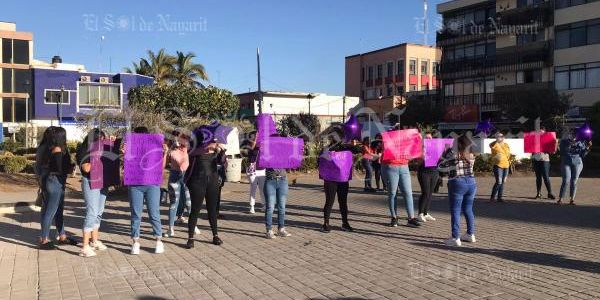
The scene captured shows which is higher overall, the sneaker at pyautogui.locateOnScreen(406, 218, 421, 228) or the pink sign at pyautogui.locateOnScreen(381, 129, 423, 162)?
the pink sign at pyautogui.locateOnScreen(381, 129, 423, 162)

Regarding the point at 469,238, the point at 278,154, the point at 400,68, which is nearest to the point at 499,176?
the point at 469,238

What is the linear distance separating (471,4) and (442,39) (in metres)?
4.56

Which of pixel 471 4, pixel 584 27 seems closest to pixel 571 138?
Answer: pixel 584 27

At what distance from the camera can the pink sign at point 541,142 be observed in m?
13.4

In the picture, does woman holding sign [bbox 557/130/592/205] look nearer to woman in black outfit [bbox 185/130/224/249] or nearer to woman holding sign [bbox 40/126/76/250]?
woman in black outfit [bbox 185/130/224/249]

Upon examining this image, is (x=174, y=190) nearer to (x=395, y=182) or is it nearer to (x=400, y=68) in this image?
(x=395, y=182)

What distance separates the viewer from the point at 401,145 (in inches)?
363

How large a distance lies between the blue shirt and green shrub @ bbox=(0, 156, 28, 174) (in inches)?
782

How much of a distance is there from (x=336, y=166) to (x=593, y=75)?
3663cm

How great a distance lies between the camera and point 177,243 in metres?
8.05

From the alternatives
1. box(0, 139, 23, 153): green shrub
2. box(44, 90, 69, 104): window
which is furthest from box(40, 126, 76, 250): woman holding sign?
box(44, 90, 69, 104): window

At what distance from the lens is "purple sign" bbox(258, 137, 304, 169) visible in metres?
8.35

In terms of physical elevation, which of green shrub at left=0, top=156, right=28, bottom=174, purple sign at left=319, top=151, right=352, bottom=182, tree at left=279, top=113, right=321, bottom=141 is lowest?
green shrub at left=0, top=156, right=28, bottom=174

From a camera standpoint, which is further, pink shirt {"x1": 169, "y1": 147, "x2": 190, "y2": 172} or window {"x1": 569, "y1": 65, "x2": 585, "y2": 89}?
window {"x1": 569, "y1": 65, "x2": 585, "y2": 89}
